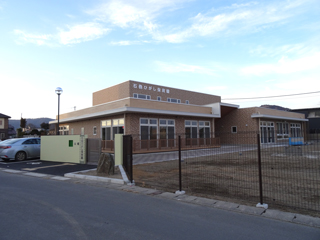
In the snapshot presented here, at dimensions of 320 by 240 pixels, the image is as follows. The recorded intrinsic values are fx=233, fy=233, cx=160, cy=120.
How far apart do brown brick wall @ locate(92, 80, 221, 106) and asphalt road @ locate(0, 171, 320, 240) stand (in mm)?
22191

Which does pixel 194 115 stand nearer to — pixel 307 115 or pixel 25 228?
pixel 25 228

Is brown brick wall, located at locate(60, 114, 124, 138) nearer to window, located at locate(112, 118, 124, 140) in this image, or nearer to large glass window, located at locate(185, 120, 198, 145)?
window, located at locate(112, 118, 124, 140)

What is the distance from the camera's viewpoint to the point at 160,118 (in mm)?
21734

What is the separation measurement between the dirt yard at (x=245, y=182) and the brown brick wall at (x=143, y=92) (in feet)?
58.9

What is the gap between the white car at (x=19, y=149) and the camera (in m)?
15.9

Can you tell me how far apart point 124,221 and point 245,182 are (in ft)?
17.7

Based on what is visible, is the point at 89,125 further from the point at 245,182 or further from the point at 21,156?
the point at 245,182

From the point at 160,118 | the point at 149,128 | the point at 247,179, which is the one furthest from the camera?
the point at 160,118

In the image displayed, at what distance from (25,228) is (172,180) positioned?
5816 mm

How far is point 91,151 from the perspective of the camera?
14.7 meters

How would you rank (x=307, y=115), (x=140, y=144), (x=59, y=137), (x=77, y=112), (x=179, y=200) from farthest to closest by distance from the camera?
(x=307, y=115) → (x=77, y=112) → (x=140, y=144) → (x=59, y=137) → (x=179, y=200)

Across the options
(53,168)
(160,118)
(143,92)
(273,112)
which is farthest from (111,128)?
(273,112)

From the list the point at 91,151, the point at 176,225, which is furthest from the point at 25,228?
the point at 91,151

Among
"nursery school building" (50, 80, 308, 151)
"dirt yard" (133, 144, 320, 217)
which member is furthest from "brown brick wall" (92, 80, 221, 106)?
"dirt yard" (133, 144, 320, 217)
